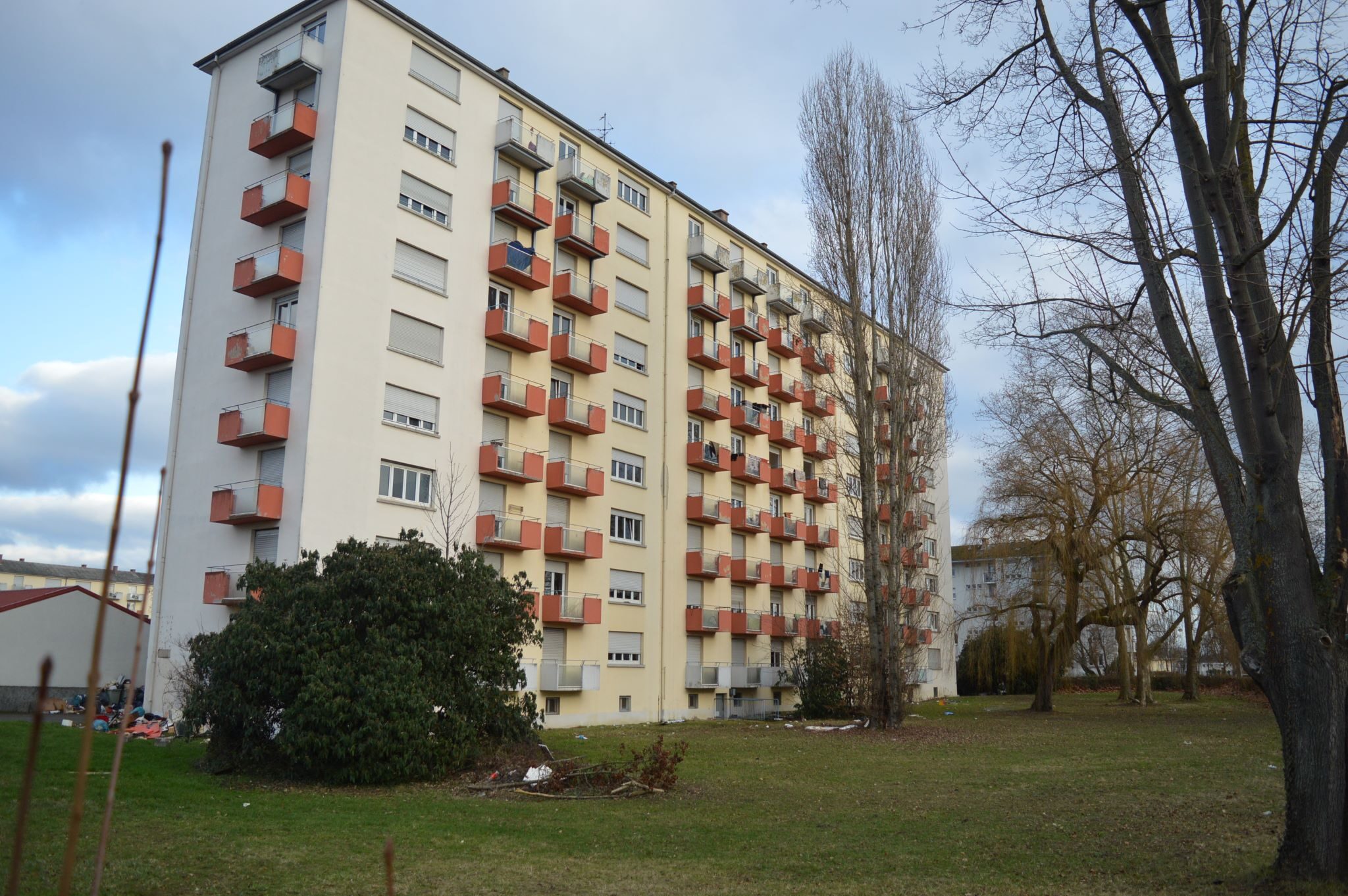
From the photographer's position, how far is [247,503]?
1016 inches

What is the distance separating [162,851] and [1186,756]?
17699 mm

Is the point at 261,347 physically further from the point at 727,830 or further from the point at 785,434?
the point at 785,434

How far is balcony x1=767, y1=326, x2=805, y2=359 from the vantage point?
1796 inches

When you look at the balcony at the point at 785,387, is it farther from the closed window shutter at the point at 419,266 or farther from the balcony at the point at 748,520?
the closed window shutter at the point at 419,266

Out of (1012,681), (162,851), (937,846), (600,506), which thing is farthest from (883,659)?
(1012,681)

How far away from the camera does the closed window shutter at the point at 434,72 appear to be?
3088 cm

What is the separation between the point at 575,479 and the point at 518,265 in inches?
287

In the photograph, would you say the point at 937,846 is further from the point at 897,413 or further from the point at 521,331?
the point at 521,331

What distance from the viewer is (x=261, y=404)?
1033 inches

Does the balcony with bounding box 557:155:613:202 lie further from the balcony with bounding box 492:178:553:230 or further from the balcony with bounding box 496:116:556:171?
the balcony with bounding box 492:178:553:230

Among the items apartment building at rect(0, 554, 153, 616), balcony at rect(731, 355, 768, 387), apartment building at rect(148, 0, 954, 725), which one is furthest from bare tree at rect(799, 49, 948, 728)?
apartment building at rect(0, 554, 153, 616)

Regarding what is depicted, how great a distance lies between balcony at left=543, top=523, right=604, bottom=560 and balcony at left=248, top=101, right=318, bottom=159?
13844mm

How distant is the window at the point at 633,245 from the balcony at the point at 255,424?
15.5 m

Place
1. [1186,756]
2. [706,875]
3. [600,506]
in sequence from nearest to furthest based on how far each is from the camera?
1. [706,875]
2. [1186,756]
3. [600,506]
